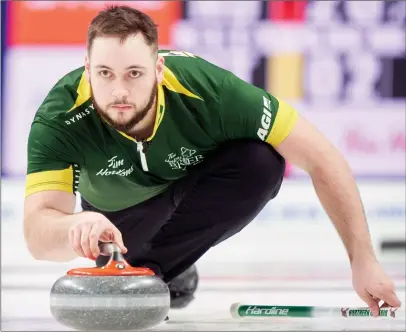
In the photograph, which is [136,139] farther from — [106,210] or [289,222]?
[289,222]

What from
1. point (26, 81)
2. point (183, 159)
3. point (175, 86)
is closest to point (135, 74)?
point (175, 86)

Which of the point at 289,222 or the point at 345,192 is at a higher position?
the point at 345,192

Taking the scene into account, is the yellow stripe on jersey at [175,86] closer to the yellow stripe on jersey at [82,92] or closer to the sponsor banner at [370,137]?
the yellow stripe on jersey at [82,92]

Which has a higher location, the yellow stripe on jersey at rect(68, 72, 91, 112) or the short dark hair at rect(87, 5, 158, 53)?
the short dark hair at rect(87, 5, 158, 53)

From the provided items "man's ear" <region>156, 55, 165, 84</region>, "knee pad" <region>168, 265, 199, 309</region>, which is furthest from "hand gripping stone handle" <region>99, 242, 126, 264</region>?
"knee pad" <region>168, 265, 199, 309</region>

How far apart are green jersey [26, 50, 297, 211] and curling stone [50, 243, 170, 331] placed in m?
0.62

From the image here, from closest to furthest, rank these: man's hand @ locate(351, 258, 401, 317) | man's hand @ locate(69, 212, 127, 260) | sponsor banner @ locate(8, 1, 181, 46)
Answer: man's hand @ locate(69, 212, 127, 260) → man's hand @ locate(351, 258, 401, 317) → sponsor banner @ locate(8, 1, 181, 46)

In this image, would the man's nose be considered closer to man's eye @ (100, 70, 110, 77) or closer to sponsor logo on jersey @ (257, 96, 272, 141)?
man's eye @ (100, 70, 110, 77)

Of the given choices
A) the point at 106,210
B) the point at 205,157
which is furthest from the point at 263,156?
the point at 106,210

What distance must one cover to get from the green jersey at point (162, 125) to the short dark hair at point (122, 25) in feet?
0.75

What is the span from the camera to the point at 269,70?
6.40 meters

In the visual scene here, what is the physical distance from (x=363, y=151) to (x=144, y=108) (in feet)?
12.5

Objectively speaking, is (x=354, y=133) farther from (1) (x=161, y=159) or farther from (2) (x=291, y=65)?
(1) (x=161, y=159)

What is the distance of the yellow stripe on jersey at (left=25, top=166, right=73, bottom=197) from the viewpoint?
9.31ft
